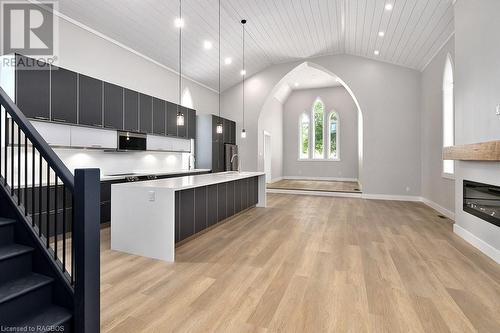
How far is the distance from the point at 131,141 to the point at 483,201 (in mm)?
5551

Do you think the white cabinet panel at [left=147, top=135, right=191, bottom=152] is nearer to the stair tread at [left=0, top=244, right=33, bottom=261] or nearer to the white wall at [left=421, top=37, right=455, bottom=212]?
the stair tread at [left=0, top=244, right=33, bottom=261]

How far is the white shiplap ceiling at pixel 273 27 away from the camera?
4.40 m

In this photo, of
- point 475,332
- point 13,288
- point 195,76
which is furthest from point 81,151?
point 475,332

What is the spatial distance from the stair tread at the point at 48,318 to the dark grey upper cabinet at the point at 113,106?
3.45 metres

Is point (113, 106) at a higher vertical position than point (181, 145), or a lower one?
higher

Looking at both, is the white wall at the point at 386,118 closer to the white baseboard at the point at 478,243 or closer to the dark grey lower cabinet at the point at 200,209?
the white baseboard at the point at 478,243

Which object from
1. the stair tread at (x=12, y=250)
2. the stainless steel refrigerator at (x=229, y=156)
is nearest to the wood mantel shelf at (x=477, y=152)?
the stair tread at (x=12, y=250)

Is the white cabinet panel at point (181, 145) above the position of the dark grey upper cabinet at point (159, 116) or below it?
below

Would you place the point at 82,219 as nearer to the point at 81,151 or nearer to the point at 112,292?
the point at 112,292

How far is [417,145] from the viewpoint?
275 inches

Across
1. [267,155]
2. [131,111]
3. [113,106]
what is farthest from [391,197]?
[113,106]

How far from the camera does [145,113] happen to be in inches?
209

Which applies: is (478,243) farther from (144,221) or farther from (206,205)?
(144,221)

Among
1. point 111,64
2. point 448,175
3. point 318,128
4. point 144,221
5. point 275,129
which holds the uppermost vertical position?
point 111,64
